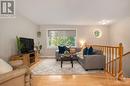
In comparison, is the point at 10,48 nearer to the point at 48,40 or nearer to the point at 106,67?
the point at 106,67

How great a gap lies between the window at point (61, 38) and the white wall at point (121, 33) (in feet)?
8.56

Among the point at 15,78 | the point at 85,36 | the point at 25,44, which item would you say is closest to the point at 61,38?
the point at 85,36

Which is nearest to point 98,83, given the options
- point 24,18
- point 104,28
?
point 24,18

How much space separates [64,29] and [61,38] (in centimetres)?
66

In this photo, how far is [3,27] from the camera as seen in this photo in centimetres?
508

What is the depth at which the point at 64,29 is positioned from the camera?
33.2 feet

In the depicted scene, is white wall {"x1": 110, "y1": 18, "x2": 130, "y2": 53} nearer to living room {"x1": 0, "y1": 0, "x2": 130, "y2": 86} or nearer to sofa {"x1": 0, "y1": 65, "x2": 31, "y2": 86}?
living room {"x1": 0, "y1": 0, "x2": 130, "y2": 86}

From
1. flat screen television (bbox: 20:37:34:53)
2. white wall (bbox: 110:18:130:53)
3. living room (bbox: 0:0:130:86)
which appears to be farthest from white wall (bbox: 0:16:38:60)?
white wall (bbox: 110:18:130:53)

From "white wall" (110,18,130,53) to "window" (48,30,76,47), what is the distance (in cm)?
261

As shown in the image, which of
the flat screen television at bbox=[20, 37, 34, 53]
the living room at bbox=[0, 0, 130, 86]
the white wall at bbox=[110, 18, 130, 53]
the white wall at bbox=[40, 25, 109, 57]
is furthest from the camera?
the white wall at bbox=[40, 25, 109, 57]

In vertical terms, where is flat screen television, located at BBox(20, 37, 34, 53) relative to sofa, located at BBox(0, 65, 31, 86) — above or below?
above

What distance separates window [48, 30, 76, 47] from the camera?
10.1m

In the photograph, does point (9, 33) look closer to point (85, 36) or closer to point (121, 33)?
point (85, 36)

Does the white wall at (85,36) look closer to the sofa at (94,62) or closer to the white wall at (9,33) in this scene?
the white wall at (9,33)
